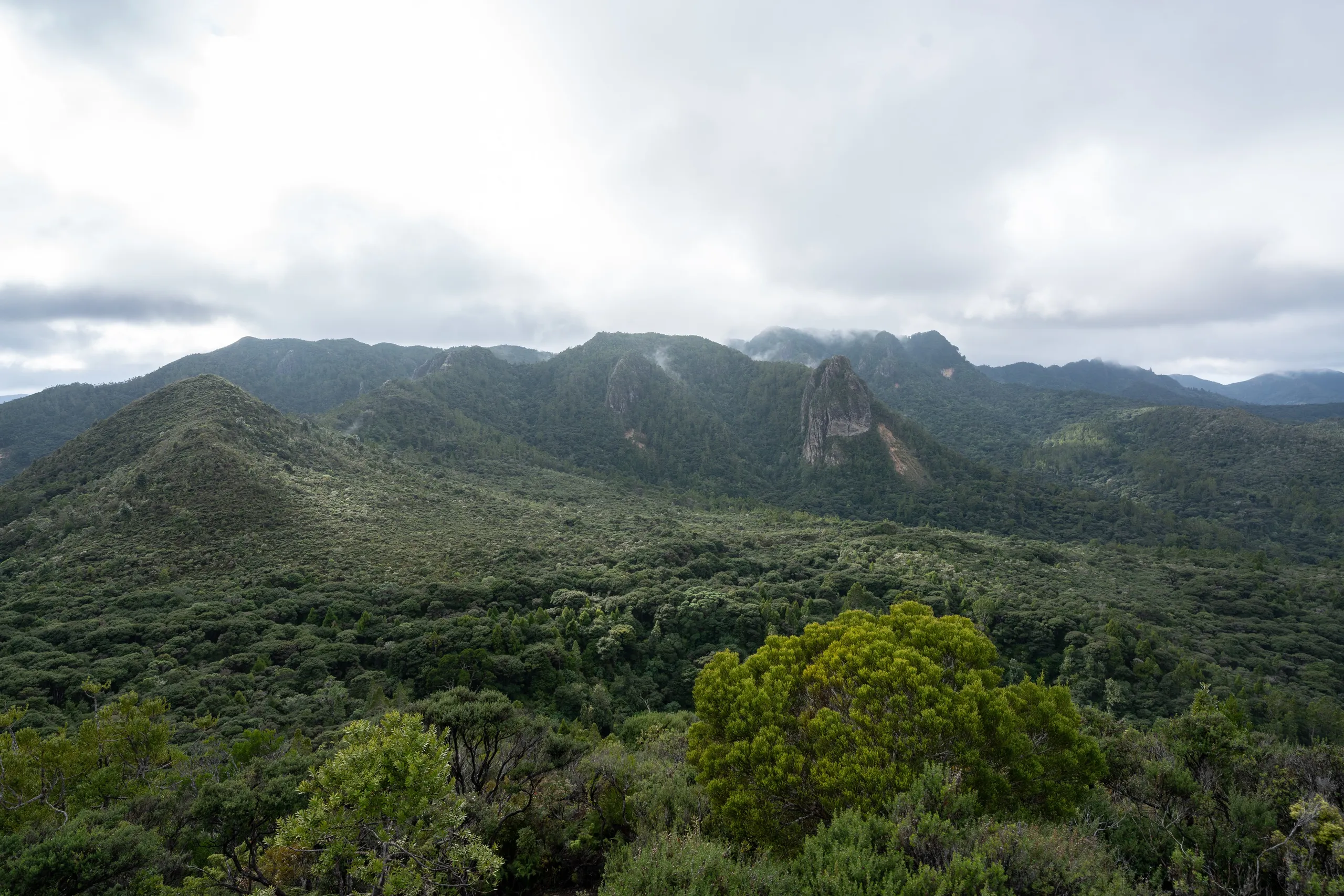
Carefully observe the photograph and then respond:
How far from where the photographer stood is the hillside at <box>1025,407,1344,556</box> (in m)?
142

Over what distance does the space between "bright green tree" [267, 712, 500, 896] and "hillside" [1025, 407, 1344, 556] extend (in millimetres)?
206581

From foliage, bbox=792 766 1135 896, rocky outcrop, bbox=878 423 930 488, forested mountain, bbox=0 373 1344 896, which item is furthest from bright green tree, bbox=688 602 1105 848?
rocky outcrop, bbox=878 423 930 488

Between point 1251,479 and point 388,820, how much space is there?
248234 millimetres

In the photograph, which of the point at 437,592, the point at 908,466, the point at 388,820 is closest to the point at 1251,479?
the point at 908,466

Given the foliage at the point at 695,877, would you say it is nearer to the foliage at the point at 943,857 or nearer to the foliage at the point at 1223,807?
the foliage at the point at 943,857

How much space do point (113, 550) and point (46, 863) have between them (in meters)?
75.4

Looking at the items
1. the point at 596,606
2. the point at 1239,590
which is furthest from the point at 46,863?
the point at 1239,590

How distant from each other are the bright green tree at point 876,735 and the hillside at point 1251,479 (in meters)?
188

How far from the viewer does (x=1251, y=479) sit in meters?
164

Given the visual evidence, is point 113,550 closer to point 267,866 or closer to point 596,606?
point 596,606

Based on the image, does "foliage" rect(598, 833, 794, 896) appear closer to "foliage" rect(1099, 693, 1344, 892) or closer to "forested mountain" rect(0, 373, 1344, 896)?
"forested mountain" rect(0, 373, 1344, 896)

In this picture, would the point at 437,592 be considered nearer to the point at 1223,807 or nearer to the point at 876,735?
the point at 876,735

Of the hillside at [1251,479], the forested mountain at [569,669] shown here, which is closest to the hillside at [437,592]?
the forested mountain at [569,669]

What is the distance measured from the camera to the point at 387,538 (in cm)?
8162
